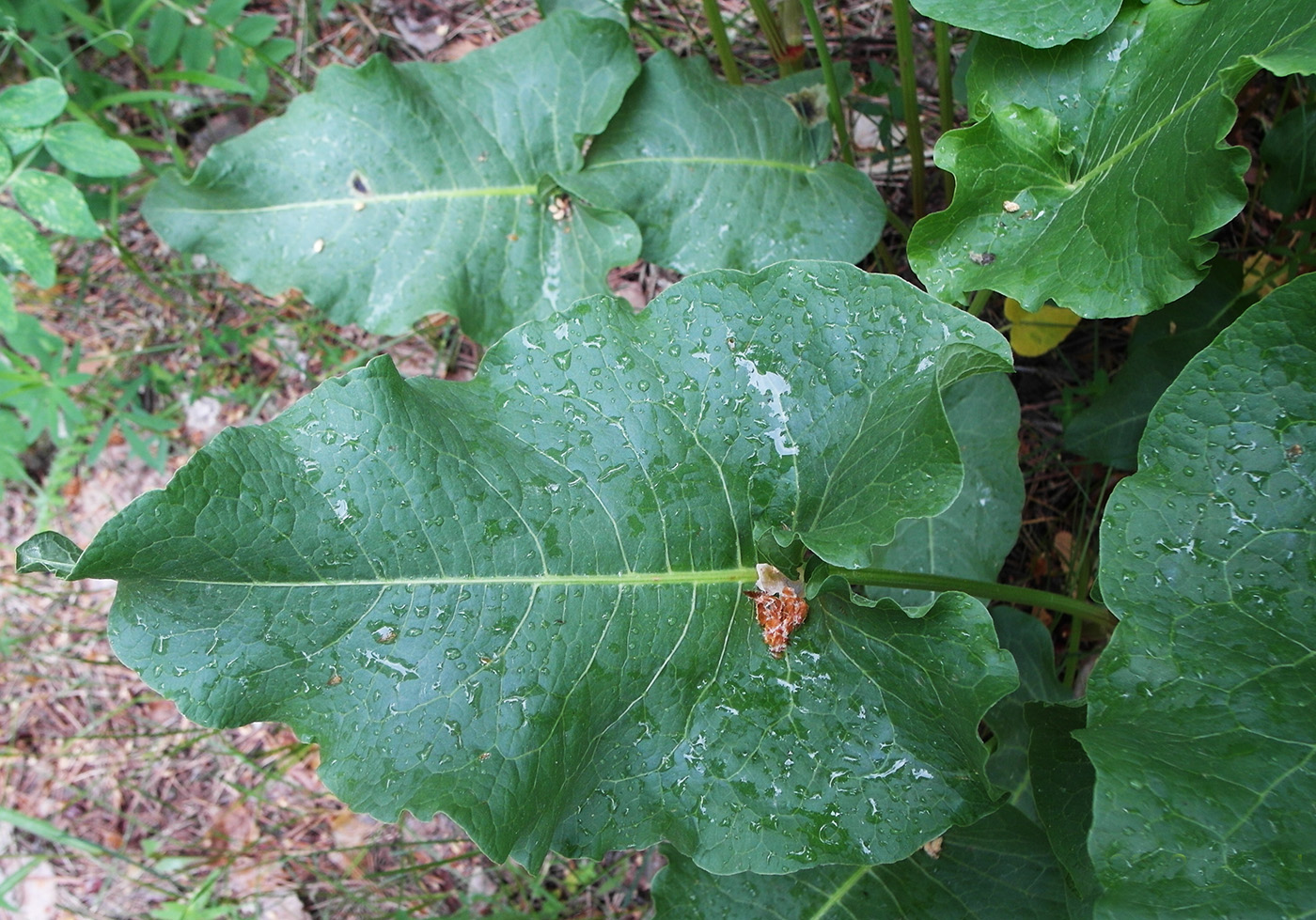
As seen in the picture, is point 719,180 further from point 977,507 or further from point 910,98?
point 977,507

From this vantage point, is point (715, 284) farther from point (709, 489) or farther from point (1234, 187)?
point (1234, 187)

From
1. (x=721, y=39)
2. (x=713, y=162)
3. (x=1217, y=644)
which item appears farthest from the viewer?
(x=721, y=39)

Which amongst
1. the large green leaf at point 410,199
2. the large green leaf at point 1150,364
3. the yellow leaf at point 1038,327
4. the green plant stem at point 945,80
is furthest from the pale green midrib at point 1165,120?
the large green leaf at point 410,199

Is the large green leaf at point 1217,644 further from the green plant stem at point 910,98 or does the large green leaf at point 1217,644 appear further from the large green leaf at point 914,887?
the green plant stem at point 910,98

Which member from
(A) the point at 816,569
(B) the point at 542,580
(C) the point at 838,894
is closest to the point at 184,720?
(B) the point at 542,580

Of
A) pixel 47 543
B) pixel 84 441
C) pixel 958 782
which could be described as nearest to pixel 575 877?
pixel 958 782
